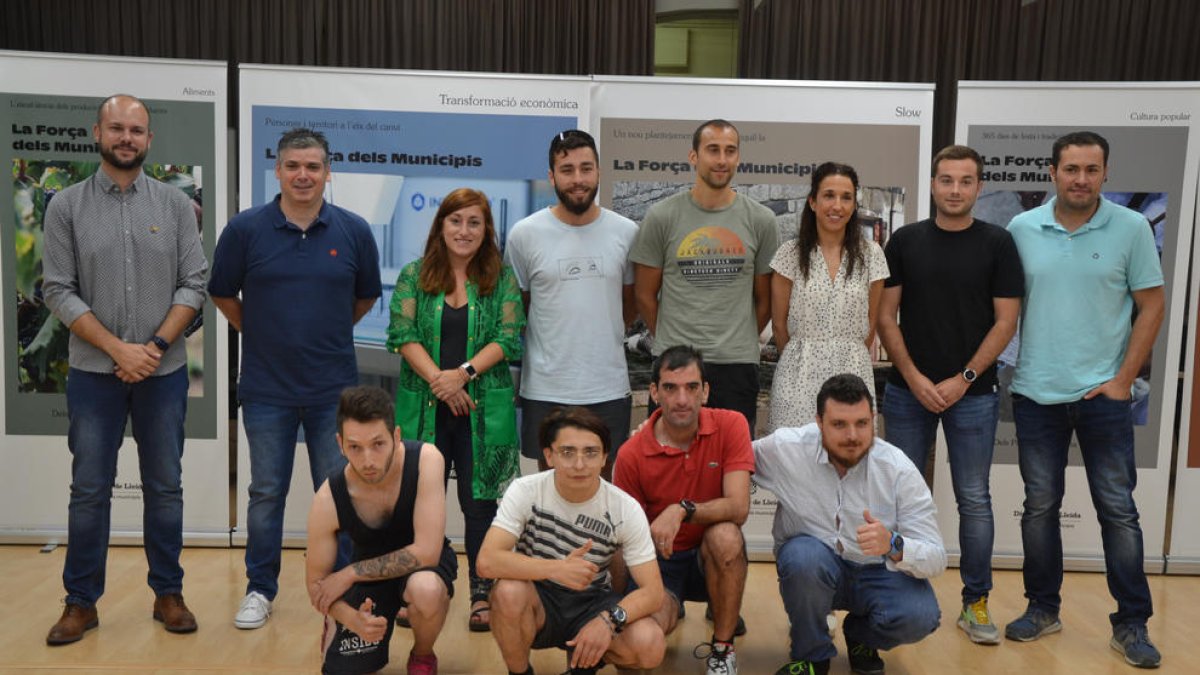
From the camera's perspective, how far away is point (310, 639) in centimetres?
338

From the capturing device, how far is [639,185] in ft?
14.4

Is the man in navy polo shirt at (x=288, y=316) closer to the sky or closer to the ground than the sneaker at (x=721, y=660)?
closer to the sky

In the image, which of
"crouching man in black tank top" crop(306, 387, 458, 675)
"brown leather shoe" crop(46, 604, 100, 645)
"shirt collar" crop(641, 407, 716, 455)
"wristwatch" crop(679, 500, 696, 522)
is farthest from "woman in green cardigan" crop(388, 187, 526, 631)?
"brown leather shoe" crop(46, 604, 100, 645)

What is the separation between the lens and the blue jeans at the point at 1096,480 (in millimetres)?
3373

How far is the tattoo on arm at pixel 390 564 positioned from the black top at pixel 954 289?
1.79m

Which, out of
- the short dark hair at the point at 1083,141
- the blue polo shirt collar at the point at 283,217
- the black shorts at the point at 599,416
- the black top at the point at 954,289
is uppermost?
the short dark hair at the point at 1083,141

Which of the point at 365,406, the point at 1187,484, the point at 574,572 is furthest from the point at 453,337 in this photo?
the point at 1187,484

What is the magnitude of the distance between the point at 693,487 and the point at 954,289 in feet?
3.66

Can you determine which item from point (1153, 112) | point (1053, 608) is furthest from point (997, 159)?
point (1053, 608)

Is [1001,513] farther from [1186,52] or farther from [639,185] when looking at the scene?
[1186,52]

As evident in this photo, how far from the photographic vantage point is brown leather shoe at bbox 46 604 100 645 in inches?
127

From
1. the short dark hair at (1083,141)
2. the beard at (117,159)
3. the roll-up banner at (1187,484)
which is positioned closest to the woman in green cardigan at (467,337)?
→ the beard at (117,159)

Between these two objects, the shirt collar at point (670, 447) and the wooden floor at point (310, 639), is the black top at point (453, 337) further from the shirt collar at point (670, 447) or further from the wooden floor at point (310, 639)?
the wooden floor at point (310, 639)

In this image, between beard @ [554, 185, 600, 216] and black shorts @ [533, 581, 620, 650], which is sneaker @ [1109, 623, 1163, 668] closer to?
black shorts @ [533, 581, 620, 650]
